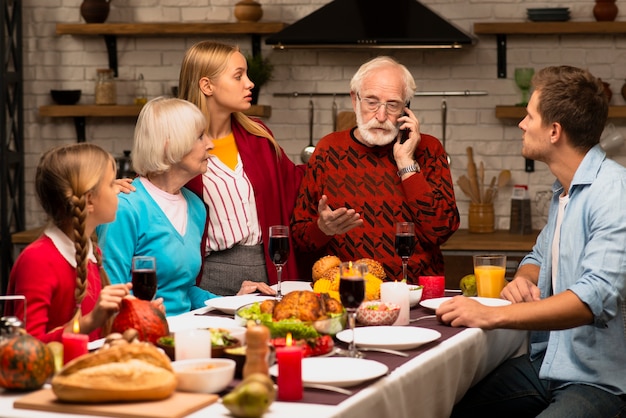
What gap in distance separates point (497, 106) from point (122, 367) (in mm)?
4114

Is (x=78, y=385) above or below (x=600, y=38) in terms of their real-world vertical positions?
below

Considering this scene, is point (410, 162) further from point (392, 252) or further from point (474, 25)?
point (474, 25)

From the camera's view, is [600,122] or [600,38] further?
[600,38]

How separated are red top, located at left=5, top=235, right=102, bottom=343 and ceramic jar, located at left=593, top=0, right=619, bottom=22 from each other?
3.92 metres

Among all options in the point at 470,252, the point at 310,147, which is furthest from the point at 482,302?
the point at 310,147

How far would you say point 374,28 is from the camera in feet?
17.3

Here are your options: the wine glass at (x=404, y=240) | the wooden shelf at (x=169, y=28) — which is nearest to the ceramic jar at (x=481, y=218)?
the wooden shelf at (x=169, y=28)

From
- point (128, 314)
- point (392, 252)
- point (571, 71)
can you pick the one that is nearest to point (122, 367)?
point (128, 314)

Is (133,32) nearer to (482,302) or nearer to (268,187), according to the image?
(268,187)

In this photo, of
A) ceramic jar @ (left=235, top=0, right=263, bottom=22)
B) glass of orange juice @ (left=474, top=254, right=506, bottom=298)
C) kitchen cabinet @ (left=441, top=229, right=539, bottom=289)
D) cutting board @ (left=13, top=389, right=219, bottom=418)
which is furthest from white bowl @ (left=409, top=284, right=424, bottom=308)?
ceramic jar @ (left=235, top=0, right=263, bottom=22)

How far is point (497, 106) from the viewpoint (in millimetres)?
5645

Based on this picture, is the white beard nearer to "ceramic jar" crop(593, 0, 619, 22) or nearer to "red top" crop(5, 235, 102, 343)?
"red top" crop(5, 235, 102, 343)

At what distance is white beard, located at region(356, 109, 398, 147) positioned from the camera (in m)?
3.65

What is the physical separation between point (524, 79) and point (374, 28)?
943mm
